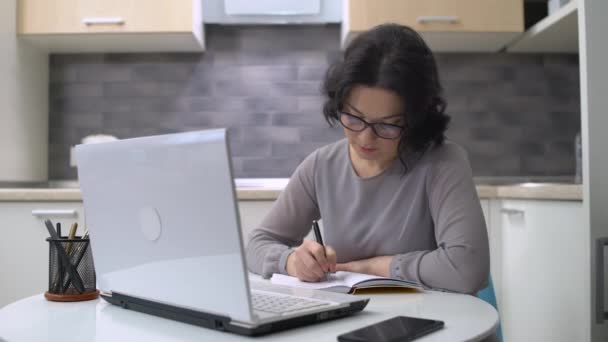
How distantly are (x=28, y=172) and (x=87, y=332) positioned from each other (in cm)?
223

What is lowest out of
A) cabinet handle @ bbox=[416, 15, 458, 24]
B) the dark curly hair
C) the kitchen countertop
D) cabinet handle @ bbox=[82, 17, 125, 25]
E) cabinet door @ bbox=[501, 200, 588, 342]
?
cabinet door @ bbox=[501, 200, 588, 342]

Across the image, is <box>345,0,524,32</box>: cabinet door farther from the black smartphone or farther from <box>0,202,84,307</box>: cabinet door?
the black smartphone

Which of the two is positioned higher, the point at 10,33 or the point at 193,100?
the point at 10,33

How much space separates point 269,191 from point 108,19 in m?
1.00

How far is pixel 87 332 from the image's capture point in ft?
2.70

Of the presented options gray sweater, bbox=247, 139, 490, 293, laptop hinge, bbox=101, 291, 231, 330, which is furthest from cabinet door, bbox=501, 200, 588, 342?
laptop hinge, bbox=101, 291, 231, 330

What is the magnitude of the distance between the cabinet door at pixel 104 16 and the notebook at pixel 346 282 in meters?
1.66

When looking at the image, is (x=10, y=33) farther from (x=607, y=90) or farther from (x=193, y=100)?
(x=607, y=90)

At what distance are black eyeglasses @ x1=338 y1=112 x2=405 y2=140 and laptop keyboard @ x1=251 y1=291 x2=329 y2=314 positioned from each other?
0.51 meters

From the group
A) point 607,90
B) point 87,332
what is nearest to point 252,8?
point 607,90

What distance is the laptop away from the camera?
72 centimetres

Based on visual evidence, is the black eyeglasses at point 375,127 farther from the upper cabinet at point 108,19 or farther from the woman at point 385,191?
the upper cabinet at point 108,19

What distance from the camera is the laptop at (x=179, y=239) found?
0.72 m

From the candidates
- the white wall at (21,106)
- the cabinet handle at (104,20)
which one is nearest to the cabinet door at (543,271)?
the cabinet handle at (104,20)
